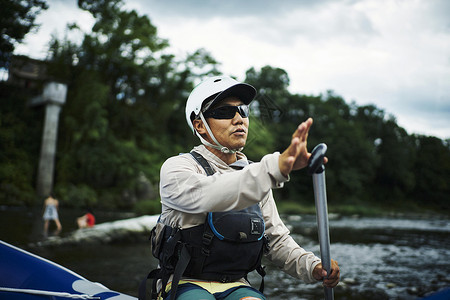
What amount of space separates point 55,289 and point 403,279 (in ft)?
25.2

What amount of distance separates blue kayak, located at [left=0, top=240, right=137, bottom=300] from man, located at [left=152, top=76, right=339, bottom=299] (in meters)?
0.79

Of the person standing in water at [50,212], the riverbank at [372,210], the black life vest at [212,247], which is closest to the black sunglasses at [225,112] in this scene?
the black life vest at [212,247]

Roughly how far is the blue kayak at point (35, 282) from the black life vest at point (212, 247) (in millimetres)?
728

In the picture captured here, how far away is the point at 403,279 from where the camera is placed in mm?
7828

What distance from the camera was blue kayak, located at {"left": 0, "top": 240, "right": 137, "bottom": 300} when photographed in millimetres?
2178

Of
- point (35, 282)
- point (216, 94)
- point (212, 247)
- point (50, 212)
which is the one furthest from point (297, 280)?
point (50, 212)

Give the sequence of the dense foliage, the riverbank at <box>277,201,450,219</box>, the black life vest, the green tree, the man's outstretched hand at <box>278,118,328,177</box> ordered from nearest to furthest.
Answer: the man's outstretched hand at <box>278,118,328,177</box>, the black life vest, the dense foliage, the green tree, the riverbank at <box>277,201,450,219</box>

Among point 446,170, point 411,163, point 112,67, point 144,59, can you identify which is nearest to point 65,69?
point 112,67

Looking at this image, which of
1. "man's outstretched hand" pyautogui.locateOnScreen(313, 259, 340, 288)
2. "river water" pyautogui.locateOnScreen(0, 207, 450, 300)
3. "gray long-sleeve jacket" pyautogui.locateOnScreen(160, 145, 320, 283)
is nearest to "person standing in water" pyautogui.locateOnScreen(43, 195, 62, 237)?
"river water" pyautogui.locateOnScreen(0, 207, 450, 300)

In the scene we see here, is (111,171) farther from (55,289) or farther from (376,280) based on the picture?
(55,289)

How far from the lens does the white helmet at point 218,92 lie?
1.84 m

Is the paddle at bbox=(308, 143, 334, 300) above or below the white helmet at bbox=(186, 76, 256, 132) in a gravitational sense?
below

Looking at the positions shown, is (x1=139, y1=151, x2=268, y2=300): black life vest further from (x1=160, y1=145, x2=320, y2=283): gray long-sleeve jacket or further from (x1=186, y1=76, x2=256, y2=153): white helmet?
(x1=186, y1=76, x2=256, y2=153): white helmet

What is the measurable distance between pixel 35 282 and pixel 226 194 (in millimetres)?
1625
